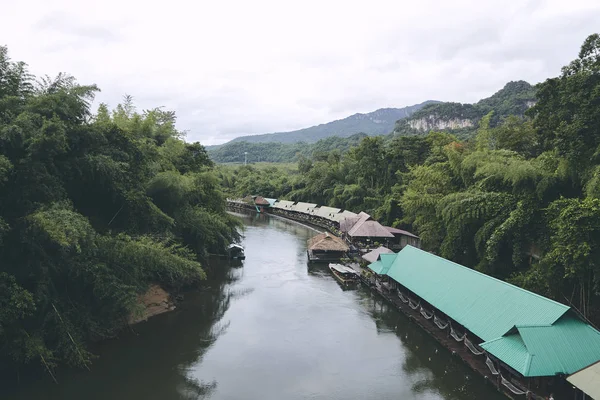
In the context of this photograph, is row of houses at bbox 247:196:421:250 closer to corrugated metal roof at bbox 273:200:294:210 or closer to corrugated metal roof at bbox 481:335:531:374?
corrugated metal roof at bbox 273:200:294:210

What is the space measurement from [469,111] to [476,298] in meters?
96.8

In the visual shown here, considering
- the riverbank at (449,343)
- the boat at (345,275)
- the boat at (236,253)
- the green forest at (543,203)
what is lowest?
the riverbank at (449,343)

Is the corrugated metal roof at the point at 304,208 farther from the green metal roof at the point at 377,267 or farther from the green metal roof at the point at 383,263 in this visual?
the green metal roof at the point at 383,263

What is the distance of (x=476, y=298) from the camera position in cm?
1341

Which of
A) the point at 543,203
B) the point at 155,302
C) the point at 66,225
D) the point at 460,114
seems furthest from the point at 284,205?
the point at 460,114

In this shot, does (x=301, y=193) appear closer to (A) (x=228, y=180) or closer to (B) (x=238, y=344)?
(A) (x=228, y=180)

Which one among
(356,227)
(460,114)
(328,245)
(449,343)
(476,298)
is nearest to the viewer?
(476,298)

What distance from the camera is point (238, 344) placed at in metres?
14.5

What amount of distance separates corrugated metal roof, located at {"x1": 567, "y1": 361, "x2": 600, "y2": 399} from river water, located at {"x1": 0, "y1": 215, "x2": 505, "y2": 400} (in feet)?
8.47

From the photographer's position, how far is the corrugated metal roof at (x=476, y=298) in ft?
37.3

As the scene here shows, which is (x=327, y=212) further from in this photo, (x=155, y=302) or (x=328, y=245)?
(x=155, y=302)

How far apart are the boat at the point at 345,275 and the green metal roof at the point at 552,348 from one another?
1144 centimetres

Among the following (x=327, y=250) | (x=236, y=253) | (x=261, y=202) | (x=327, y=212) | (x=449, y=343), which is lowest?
(x=449, y=343)

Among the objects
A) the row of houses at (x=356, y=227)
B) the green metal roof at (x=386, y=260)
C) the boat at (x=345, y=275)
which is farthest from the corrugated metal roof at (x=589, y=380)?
the row of houses at (x=356, y=227)
